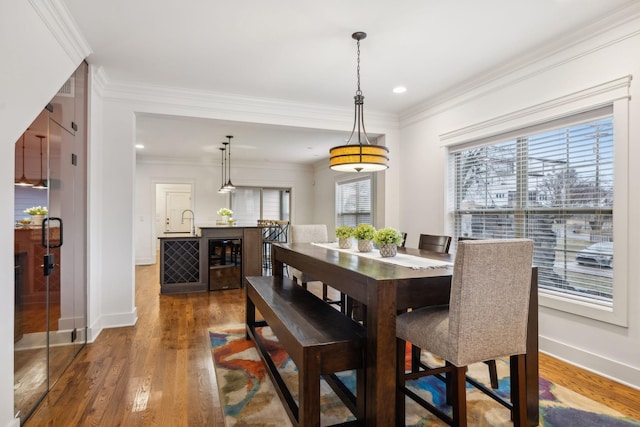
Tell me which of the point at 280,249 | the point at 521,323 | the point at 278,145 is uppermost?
the point at 278,145

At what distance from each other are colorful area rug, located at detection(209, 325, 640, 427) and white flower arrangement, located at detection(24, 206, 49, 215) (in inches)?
64.1

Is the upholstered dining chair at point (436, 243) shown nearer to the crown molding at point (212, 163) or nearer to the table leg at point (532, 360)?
the table leg at point (532, 360)

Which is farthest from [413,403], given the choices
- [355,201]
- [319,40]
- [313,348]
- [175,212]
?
[175,212]

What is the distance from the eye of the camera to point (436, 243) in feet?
11.1

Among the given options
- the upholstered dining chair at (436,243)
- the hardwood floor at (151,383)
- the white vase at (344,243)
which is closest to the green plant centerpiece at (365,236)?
the white vase at (344,243)

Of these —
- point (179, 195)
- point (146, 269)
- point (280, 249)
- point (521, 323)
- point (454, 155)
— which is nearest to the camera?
point (521, 323)

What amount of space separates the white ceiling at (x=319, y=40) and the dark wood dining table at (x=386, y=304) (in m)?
1.82

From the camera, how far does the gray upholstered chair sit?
5.40ft

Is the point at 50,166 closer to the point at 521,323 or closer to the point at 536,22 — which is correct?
the point at 521,323

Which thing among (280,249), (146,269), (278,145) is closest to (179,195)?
(146,269)

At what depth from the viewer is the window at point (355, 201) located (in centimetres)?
716

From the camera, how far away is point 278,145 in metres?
6.93

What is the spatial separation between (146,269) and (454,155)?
663cm

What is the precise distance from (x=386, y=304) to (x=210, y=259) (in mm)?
4341
